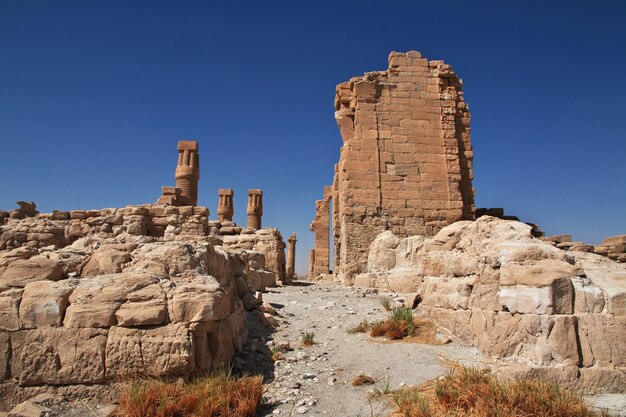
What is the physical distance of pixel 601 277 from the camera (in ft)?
13.2

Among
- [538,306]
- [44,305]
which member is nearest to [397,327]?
[538,306]

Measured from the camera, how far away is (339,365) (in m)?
4.36

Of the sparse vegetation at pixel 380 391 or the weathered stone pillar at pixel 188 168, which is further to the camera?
the weathered stone pillar at pixel 188 168

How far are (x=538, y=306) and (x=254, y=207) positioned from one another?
867 inches

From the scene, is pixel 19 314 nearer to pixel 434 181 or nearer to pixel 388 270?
pixel 388 270

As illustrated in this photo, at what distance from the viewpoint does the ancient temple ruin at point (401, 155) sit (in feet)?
37.6

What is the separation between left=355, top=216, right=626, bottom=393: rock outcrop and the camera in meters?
3.60

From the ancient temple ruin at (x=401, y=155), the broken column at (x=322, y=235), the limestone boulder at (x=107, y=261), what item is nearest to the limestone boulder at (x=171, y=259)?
the limestone boulder at (x=107, y=261)

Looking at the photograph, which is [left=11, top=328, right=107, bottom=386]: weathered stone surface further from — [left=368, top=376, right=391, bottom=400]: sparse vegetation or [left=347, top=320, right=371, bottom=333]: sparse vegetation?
[left=347, top=320, right=371, bottom=333]: sparse vegetation

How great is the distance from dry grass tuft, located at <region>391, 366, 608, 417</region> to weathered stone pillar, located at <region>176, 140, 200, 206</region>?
1596 cm

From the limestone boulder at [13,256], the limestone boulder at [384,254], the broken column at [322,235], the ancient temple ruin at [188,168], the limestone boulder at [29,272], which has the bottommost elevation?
the limestone boulder at [29,272]

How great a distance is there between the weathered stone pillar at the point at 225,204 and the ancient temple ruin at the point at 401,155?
11.9 metres

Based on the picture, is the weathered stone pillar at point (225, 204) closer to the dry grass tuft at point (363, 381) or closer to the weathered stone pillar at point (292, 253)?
the weathered stone pillar at point (292, 253)

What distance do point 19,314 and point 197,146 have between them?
607 inches
